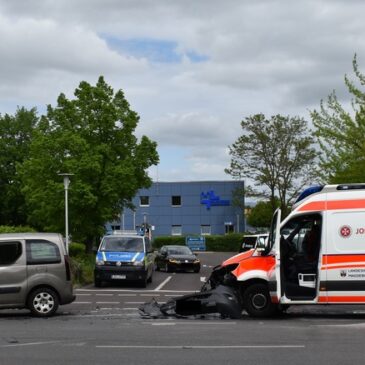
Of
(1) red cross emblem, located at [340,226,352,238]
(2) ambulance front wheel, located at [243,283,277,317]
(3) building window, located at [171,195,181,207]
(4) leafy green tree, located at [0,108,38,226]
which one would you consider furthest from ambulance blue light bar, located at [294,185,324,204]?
(3) building window, located at [171,195,181,207]

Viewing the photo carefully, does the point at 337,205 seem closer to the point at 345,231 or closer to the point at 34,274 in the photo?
the point at 345,231

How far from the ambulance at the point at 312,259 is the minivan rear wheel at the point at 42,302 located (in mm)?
3791

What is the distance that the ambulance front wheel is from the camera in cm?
1500

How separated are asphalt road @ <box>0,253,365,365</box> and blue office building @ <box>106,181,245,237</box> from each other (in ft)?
247

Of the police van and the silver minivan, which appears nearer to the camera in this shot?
the silver minivan

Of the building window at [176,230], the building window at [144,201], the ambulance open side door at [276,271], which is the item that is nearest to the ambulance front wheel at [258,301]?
the ambulance open side door at [276,271]

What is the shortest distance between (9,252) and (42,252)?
2.27 feet

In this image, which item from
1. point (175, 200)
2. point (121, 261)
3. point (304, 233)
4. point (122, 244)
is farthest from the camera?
point (175, 200)

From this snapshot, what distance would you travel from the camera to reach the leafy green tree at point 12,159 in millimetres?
66250

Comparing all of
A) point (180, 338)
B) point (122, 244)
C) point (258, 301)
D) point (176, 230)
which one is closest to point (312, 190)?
point (258, 301)

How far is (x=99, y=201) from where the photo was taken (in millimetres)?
37625

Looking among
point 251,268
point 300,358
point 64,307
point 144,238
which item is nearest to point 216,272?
point 251,268

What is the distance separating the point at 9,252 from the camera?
50.9 ft

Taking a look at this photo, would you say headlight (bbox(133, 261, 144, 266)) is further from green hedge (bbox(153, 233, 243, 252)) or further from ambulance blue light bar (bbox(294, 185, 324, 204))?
green hedge (bbox(153, 233, 243, 252))
